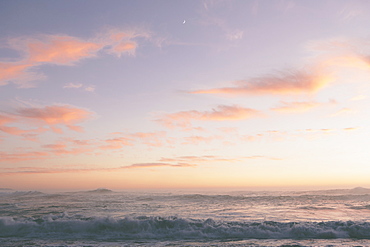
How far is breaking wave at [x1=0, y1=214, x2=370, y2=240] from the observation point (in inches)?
591

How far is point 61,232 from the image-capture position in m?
16.5

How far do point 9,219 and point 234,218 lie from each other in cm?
1502

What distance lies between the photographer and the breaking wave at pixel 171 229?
49.2 ft

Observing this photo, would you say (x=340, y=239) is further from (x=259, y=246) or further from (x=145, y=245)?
(x=145, y=245)

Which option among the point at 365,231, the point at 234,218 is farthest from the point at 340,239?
the point at 234,218

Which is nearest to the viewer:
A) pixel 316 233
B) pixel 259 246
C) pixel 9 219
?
Result: pixel 259 246

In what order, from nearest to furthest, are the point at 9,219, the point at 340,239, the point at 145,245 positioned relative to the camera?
the point at 145,245 → the point at 340,239 → the point at 9,219

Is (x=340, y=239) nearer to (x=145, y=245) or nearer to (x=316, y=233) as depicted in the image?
(x=316, y=233)

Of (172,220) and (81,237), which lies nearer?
(81,237)

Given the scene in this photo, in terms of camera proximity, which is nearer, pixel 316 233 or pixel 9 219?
pixel 316 233

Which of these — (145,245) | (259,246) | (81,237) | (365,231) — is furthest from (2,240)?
(365,231)

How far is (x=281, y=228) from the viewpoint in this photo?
51.3 feet

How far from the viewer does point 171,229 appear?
16.5 metres

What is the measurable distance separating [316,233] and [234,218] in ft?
18.3
